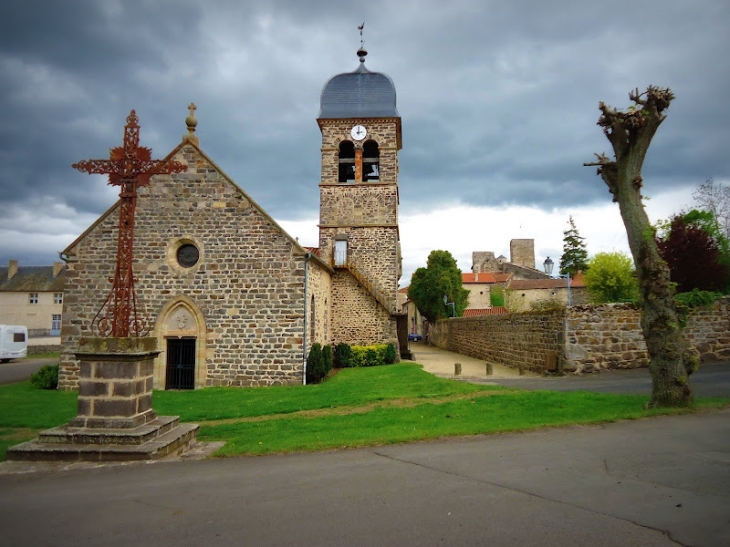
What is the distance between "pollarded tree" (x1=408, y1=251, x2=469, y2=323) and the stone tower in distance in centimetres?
1855

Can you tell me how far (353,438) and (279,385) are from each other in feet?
27.8

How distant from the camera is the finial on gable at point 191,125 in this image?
16.2 m

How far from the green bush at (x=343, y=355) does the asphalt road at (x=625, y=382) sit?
7.60 m

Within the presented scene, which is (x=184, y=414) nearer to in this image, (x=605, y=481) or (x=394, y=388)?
(x=394, y=388)

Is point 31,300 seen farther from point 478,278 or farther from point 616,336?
point 616,336

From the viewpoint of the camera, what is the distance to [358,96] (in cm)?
2650

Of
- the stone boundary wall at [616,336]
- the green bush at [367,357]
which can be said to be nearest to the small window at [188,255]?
the green bush at [367,357]

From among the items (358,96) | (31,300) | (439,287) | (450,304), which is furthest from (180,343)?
(31,300)

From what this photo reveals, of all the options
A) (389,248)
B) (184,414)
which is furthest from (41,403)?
(389,248)

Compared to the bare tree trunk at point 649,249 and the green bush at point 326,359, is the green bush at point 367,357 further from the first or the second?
the bare tree trunk at point 649,249

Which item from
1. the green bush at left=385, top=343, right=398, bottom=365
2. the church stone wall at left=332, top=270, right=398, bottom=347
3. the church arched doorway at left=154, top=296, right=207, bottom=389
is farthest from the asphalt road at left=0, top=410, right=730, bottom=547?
the church stone wall at left=332, top=270, right=398, bottom=347

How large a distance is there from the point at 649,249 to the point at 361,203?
57.8ft

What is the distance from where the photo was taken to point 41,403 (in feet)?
41.1

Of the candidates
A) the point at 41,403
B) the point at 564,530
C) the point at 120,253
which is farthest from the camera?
the point at 41,403
